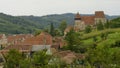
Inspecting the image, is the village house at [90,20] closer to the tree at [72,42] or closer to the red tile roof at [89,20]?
the red tile roof at [89,20]

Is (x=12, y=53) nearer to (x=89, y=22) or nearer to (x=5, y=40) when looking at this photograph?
(x=5, y=40)

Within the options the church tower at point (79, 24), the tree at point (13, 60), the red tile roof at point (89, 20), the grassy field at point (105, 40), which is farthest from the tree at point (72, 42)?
the red tile roof at point (89, 20)

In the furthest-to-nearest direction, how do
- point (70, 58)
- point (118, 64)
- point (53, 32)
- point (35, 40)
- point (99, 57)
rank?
point (53, 32) → point (35, 40) → point (70, 58) → point (99, 57) → point (118, 64)

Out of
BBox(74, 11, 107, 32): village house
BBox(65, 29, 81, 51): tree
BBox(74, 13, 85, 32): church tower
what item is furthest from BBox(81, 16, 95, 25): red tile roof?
BBox(65, 29, 81, 51): tree

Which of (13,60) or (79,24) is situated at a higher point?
(13,60)

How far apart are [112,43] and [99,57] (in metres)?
22.2

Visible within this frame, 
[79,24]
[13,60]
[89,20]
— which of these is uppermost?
[13,60]

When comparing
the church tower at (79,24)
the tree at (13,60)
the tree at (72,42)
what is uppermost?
the tree at (13,60)

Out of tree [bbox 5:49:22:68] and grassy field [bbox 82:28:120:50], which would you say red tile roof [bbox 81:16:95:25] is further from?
tree [bbox 5:49:22:68]

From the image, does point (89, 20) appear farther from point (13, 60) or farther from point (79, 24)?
point (13, 60)

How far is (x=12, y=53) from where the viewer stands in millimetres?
64875

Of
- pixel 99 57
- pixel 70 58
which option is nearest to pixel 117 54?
pixel 99 57

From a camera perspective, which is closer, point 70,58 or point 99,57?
point 99,57

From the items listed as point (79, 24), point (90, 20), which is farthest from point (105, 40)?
point (90, 20)
